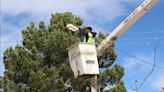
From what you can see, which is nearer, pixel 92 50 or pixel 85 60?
pixel 85 60

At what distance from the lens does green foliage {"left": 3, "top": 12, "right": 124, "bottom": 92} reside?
2141cm

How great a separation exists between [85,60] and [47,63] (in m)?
11.1

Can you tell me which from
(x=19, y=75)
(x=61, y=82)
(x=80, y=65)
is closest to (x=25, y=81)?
(x=19, y=75)

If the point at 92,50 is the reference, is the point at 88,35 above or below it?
above

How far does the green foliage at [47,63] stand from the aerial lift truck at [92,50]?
8716mm

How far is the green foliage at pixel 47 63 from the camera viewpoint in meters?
21.4

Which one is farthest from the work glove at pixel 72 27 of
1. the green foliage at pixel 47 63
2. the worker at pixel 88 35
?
the green foliage at pixel 47 63

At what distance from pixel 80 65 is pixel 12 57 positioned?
446 inches

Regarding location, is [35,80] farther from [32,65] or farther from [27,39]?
[27,39]

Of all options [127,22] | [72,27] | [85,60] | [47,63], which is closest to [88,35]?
[72,27]

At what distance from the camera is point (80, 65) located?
11977 mm

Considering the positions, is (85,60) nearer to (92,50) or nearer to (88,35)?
(92,50)

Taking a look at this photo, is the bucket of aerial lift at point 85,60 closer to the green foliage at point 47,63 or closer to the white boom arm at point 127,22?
Answer: the white boom arm at point 127,22

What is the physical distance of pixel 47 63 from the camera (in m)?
22.9
